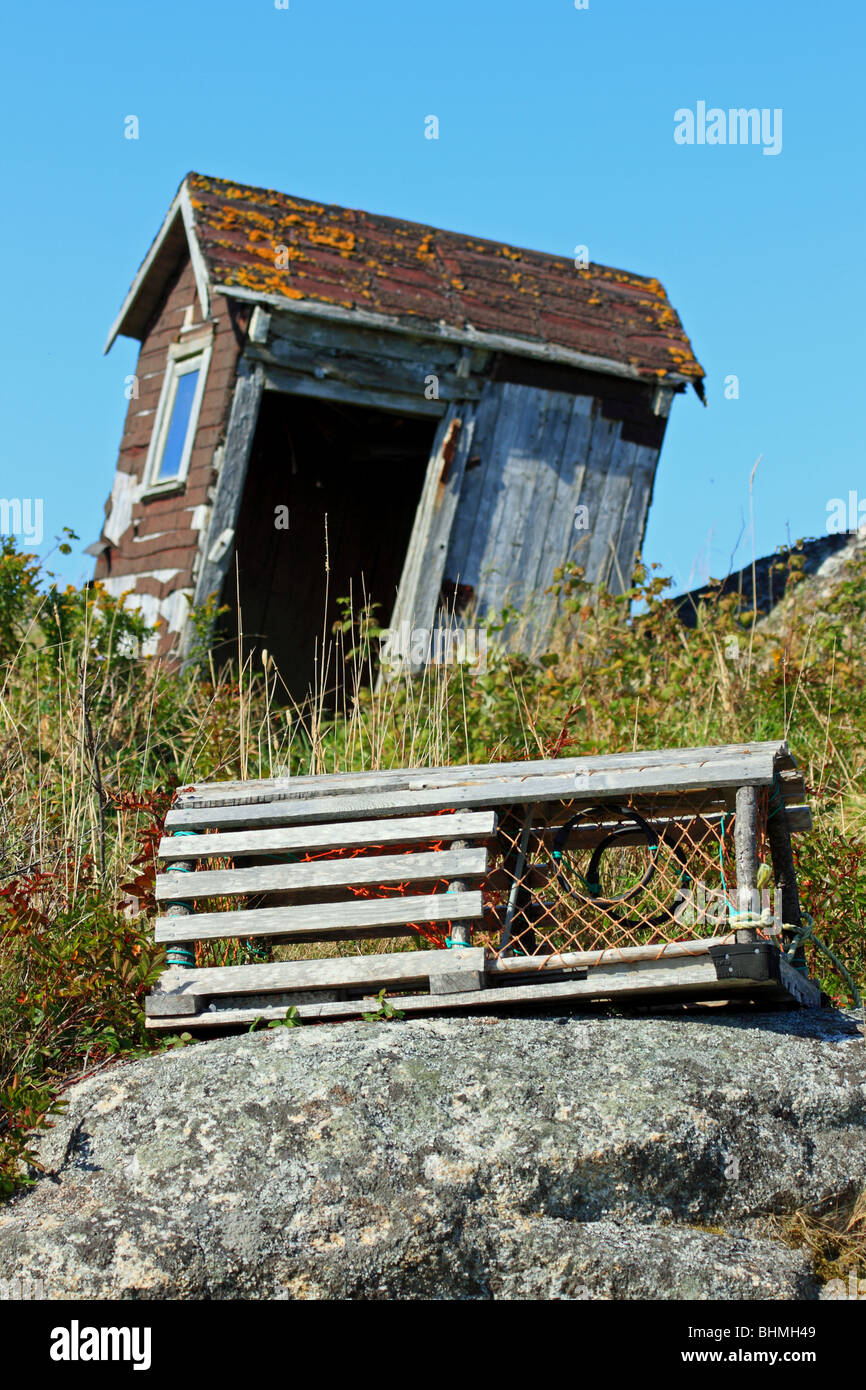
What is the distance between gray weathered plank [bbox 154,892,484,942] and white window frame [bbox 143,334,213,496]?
625 cm

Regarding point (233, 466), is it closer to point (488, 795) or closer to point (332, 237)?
point (332, 237)

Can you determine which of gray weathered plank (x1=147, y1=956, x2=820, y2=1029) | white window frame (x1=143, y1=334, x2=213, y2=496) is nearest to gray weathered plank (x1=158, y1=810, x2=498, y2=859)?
gray weathered plank (x1=147, y1=956, x2=820, y2=1029)

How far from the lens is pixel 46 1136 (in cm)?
403

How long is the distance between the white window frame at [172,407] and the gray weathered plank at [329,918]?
20.5ft

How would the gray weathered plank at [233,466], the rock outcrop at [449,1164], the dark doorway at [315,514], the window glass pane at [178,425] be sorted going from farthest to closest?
the dark doorway at [315,514] → the window glass pane at [178,425] → the gray weathered plank at [233,466] → the rock outcrop at [449,1164]

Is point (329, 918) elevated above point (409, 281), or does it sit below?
below

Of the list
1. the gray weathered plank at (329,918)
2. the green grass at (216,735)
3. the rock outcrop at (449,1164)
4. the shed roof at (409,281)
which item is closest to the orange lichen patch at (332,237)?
the shed roof at (409,281)

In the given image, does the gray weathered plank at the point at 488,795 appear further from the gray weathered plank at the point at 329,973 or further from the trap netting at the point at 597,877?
the gray weathered plank at the point at 329,973

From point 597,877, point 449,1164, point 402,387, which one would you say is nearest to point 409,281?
point 402,387

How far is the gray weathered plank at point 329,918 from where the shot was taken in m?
4.20

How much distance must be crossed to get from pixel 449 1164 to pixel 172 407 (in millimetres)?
8183

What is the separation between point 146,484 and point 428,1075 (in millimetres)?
7559

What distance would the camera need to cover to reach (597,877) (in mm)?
4727
